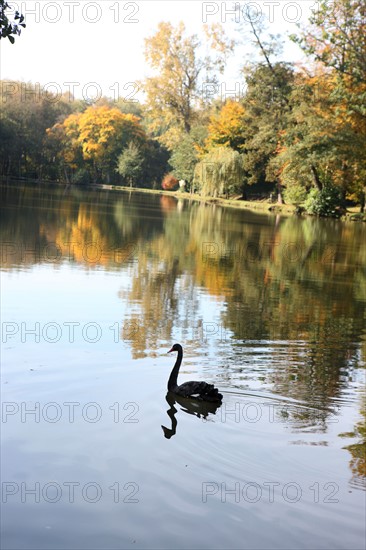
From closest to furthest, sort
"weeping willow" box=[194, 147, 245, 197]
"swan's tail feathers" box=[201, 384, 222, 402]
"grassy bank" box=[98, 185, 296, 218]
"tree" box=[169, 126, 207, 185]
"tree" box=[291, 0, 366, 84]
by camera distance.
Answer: "swan's tail feathers" box=[201, 384, 222, 402] → "tree" box=[291, 0, 366, 84] → "grassy bank" box=[98, 185, 296, 218] → "weeping willow" box=[194, 147, 245, 197] → "tree" box=[169, 126, 207, 185]

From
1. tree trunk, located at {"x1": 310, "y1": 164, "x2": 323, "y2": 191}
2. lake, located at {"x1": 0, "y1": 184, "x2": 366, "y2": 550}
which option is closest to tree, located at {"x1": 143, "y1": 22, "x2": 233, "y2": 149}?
tree trunk, located at {"x1": 310, "y1": 164, "x2": 323, "y2": 191}

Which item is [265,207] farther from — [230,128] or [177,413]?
[177,413]

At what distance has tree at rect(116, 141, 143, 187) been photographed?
76625 millimetres

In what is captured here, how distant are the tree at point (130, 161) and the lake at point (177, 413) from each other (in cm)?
6059

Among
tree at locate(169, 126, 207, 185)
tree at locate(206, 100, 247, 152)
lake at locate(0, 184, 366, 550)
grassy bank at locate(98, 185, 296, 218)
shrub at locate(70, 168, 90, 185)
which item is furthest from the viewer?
shrub at locate(70, 168, 90, 185)

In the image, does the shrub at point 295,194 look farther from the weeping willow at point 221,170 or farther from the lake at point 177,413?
the lake at point 177,413

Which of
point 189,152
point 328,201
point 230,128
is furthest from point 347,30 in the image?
point 189,152

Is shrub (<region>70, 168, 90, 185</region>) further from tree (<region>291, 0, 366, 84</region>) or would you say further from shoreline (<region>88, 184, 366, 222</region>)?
tree (<region>291, 0, 366, 84</region>)

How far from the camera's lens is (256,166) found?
182ft

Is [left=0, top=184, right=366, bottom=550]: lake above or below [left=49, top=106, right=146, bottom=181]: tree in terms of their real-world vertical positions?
below

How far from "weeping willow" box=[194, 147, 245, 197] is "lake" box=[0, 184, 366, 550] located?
38607 millimetres

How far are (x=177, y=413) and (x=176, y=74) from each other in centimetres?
6497

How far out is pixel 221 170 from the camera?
5484 cm

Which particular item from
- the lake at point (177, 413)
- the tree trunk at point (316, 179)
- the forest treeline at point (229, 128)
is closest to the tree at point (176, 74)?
the forest treeline at point (229, 128)
